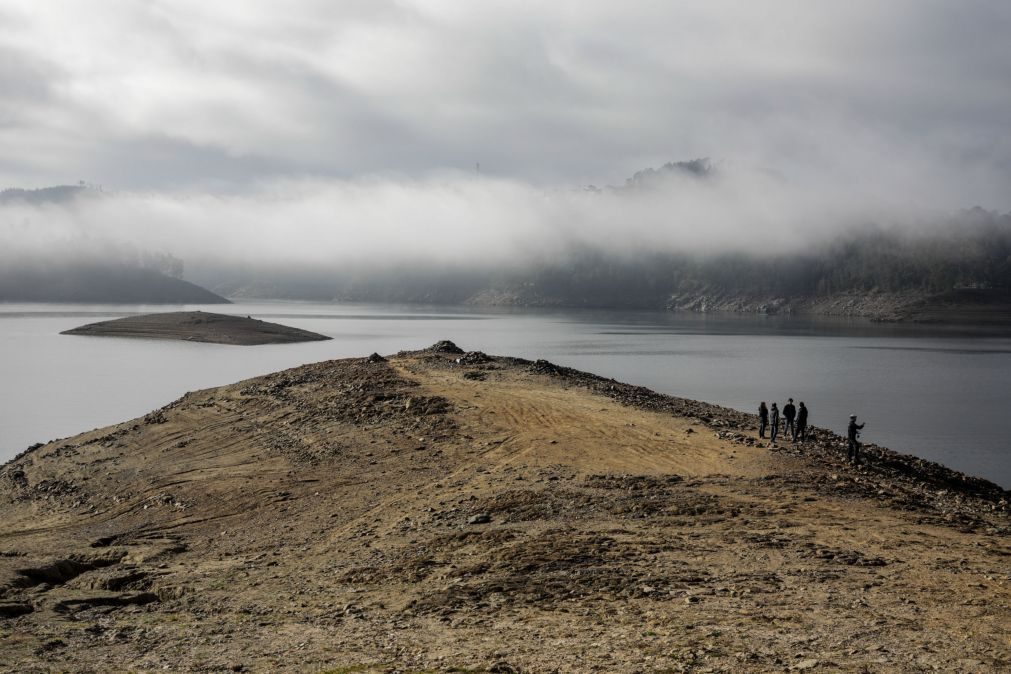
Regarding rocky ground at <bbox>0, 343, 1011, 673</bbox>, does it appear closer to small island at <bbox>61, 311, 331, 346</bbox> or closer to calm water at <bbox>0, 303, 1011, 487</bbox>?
calm water at <bbox>0, 303, 1011, 487</bbox>

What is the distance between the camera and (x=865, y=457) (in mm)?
25672

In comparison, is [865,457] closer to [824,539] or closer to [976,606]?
[824,539]

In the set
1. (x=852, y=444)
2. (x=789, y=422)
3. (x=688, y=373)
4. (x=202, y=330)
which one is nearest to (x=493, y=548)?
(x=852, y=444)

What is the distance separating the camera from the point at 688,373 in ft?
262

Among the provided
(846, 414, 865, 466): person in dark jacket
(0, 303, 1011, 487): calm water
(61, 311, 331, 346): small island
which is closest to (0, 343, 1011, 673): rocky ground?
(846, 414, 865, 466): person in dark jacket

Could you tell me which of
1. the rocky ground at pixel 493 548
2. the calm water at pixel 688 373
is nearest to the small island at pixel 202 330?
the calm water at pixel 688 373

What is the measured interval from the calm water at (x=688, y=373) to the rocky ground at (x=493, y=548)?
17.2 m

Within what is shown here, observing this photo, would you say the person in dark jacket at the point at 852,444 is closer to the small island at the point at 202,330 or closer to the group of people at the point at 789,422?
the group of people at the point at 789,422

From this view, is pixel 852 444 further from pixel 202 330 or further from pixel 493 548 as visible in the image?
pixel 202 330

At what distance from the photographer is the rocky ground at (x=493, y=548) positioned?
11.9m

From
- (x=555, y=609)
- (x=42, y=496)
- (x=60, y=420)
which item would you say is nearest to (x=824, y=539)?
(x=555, y=609)

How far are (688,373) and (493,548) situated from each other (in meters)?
65.7

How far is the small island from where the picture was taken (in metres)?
132

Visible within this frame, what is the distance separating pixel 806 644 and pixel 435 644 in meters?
5.32
